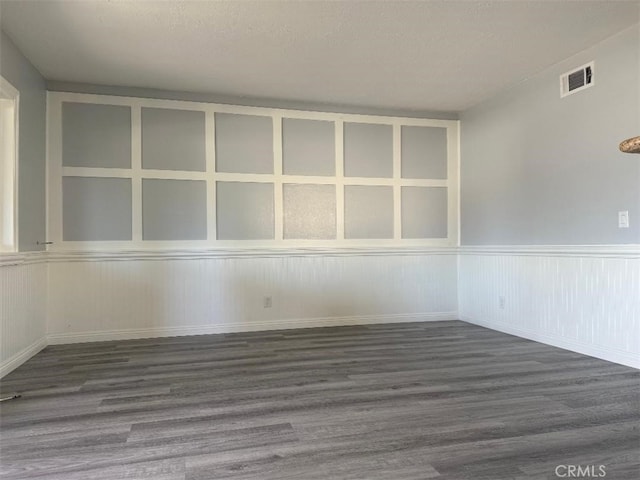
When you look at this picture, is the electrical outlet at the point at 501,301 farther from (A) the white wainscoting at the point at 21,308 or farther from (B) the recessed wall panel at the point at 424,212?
(A) the white wainscoting at the point at 21,308

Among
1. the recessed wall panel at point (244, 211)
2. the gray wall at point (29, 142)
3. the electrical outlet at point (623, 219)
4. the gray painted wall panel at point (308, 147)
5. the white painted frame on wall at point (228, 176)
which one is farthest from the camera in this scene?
the gray painted wall panel at point (308, 147)

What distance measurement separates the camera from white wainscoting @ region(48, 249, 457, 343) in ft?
12.6

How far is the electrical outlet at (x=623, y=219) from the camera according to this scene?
291 centimetres

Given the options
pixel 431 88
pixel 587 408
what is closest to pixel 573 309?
pixel 587 408

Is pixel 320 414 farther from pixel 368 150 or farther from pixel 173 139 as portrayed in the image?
pixel 368 150

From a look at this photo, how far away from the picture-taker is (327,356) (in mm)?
3230

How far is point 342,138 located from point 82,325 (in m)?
3.09

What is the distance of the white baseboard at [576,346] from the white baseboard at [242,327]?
78 cm

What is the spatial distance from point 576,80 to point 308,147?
241 cm

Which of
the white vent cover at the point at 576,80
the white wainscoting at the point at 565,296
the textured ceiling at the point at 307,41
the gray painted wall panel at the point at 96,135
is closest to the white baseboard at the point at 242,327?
the white wainscoting at the point at 565,296

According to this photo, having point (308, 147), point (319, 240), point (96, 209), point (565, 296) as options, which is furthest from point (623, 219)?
point (96, 209)

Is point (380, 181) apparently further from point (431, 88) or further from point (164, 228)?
point (164, 228)

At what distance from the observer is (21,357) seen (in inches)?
122

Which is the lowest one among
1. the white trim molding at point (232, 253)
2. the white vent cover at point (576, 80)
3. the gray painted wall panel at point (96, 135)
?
the white trim molding at point (232, 253)
